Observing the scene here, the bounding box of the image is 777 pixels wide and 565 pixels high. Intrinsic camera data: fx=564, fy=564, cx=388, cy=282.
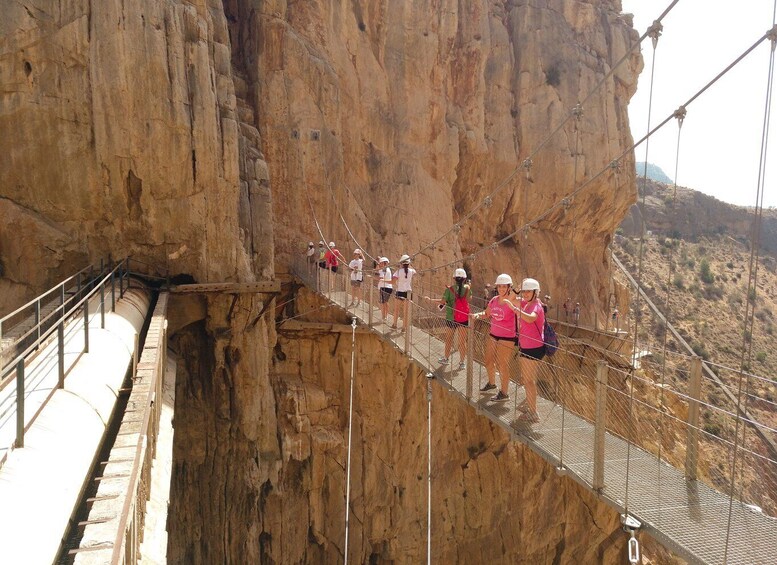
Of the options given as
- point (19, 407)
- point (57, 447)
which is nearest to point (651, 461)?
point (57, 447)

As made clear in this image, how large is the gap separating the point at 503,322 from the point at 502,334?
0.10m

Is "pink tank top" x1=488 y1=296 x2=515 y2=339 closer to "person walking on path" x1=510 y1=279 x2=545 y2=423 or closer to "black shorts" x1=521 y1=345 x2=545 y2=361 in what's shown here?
"person walking on path" x1=510 y1=279 x2=545 y2=423

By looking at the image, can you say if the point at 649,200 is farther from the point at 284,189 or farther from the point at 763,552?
the point at 763,552

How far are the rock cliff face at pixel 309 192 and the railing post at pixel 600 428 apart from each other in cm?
594

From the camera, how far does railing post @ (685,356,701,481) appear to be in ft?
11.5

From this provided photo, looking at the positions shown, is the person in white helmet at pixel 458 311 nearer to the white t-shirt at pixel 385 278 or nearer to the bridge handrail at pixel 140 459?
the white t-shirt at pixel 385 278

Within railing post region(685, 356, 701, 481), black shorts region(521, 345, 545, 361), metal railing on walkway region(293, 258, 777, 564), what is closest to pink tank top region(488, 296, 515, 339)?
metal railing on walkway region(293, 258, 777, 564)

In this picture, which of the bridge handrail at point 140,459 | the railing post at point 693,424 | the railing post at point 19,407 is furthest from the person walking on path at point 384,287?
the railing post at point 19,407

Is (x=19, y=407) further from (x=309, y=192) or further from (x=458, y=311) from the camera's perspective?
(x=309, y=192)

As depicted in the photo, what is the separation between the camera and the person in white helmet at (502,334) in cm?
469

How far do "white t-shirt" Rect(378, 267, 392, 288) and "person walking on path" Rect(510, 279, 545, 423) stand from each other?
12.1ft

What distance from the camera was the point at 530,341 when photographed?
14.0 ft

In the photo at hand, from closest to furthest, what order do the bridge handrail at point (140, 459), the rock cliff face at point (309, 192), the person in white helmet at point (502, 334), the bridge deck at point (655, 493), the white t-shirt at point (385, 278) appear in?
the bridge handrail at point (140, 459) < the bridge deck at point (655, 493) < the person in white helmet at point (502, 334) < the rock cliff face at point (309, 192) < the white t-shirt at point (385, 278)

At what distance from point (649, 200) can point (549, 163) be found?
1095 inches
